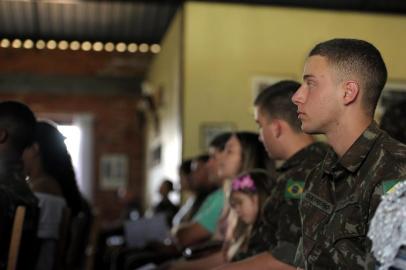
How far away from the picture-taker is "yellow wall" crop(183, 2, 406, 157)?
6.85 m

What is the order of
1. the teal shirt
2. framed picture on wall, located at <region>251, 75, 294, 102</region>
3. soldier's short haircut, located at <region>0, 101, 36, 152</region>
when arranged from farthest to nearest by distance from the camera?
framed picture on wall, located at <region>251, 75, 294, 102</region>, the teal shirt, soldier's short haircut, located at <region>0, 101, 36, 152</region>

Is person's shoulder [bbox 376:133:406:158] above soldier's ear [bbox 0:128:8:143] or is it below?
below

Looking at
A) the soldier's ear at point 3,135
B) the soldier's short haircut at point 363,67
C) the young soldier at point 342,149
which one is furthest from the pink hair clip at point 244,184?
the soldier's short haircut at point 363,67

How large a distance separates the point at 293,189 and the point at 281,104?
43 cm

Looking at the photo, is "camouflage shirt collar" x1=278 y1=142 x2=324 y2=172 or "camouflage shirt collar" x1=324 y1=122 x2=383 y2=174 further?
"camouflage shirt collar" x1=278 y1=142 x2=324 y2=172

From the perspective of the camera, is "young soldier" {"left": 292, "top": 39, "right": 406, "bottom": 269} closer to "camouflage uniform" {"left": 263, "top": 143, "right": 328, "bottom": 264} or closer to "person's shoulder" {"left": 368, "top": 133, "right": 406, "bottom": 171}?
"person's shoulder" {"left": 368, "top": 133, "right": 406, "bottom": 171}

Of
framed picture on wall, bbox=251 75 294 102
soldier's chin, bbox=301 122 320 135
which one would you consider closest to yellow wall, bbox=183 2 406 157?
framed picture on wall, bbox=251 75 294 102

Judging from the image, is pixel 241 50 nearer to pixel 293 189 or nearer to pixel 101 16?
pixel 101 16

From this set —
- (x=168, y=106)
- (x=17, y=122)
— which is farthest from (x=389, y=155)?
(x=168, y=106)

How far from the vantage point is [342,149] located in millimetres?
1748

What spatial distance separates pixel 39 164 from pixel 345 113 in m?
1.89

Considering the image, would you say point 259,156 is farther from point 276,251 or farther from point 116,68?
point 116,68

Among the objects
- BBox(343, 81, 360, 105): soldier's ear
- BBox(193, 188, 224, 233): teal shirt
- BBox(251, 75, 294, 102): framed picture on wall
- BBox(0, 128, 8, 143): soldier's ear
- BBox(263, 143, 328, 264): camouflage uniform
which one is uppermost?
BBox(251, 75, 294, 102): framed picture on wall

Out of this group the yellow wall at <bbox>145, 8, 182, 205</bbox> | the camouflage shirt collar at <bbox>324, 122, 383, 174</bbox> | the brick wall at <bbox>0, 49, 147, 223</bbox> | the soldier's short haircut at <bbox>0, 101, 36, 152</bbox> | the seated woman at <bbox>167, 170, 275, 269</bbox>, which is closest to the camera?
the camouflage shirt collar at <bbox>324, 122, 383, 174</bbox>
